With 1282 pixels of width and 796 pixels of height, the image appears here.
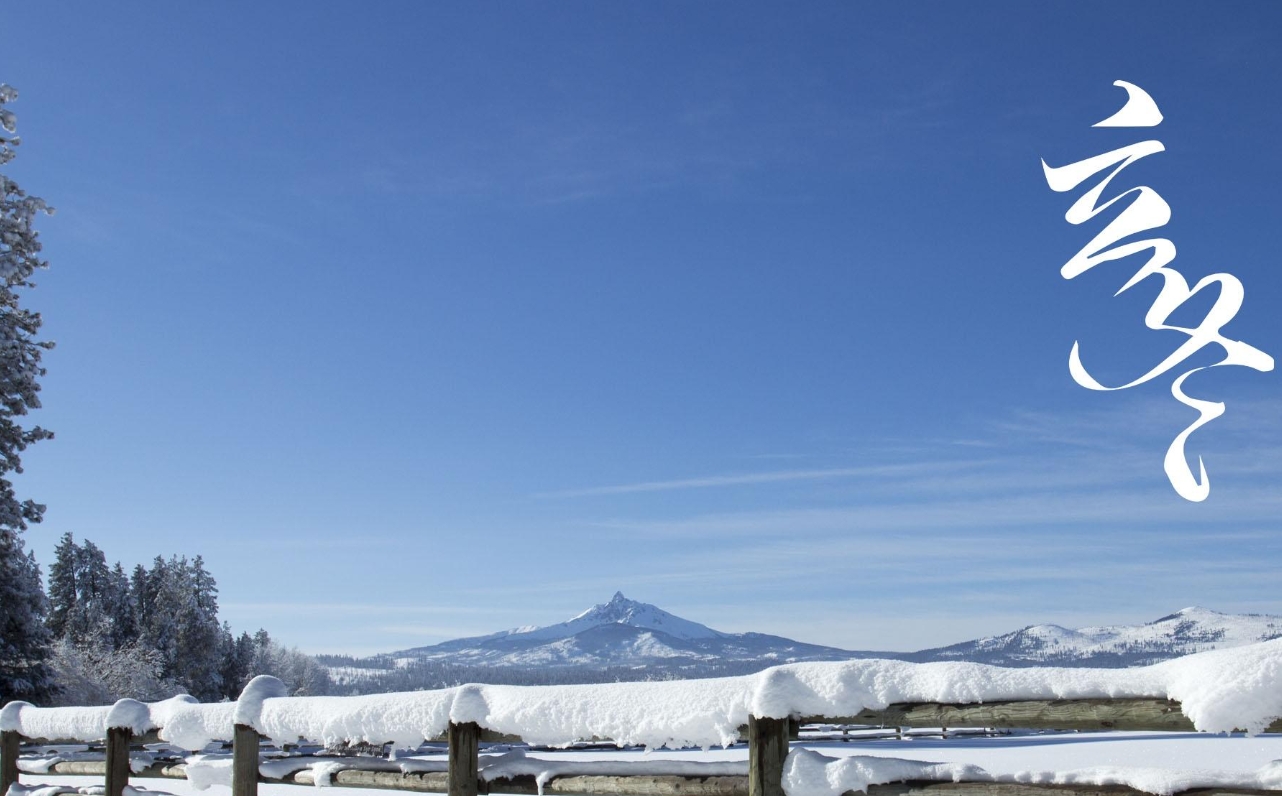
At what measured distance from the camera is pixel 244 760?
771cm

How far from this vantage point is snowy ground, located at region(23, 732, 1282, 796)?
13.8 feet

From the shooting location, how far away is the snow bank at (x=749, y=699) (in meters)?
3.93

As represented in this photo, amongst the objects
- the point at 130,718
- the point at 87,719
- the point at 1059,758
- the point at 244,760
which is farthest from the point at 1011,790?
the point at 1059,758

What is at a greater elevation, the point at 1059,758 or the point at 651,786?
the point at 651,786

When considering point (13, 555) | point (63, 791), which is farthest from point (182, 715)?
point (13, 555)

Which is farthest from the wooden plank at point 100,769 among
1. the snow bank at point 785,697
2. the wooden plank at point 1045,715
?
the wooden plank at point 1045,715

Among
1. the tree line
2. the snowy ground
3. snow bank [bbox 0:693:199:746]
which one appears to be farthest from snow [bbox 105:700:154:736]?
the tree line

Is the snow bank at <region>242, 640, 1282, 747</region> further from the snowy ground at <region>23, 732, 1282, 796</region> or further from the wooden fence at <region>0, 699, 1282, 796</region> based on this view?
the snowy ground at <region>23, 732, 1282, 796</region>

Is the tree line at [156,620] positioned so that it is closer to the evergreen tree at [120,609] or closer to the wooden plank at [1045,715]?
the evergreen tree at [120,609]

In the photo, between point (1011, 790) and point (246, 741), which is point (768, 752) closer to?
point (1011, 790)

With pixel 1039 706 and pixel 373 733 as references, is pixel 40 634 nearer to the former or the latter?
pixel 373 733

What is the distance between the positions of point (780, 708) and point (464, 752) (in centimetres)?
218

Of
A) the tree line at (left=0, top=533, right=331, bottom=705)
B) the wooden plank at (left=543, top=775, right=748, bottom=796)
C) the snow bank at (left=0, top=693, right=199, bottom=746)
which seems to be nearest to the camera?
the wooden plank at (left=543, top=775, right=748, bottom=796)

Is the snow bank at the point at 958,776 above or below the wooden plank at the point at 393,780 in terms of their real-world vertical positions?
above
